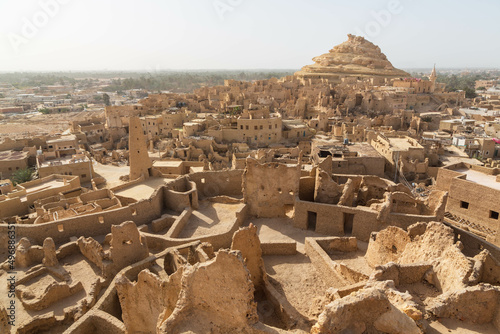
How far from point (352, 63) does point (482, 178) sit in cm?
6949

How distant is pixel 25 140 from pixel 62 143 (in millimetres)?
7130

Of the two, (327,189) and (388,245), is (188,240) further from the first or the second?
(388,245)

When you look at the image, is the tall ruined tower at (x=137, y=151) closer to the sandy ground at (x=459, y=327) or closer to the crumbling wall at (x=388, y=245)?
the crumbling wall at (x=388, y=245)

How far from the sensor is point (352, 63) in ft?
264

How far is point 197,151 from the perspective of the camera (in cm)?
3338

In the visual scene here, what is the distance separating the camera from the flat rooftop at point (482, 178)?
1639cm

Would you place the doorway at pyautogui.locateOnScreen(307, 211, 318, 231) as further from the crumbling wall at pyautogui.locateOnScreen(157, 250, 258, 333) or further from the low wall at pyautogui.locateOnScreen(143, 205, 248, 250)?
the crumbling wall at pyautogui.locateOnScreen(157, 250, 258, 333)

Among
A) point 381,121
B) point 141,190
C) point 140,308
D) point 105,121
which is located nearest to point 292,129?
point 381,121

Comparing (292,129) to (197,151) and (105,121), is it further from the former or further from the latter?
(105,121)

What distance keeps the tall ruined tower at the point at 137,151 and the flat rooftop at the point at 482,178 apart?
61.7ft

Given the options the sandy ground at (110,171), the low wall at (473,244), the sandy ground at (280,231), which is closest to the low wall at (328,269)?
the sandy ground at (280,231)

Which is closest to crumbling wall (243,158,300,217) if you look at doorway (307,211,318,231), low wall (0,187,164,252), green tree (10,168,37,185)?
doorway (307,211,318,231)

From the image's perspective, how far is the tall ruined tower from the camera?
64.3 ft

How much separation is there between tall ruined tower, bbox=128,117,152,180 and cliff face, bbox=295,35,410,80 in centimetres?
6110
